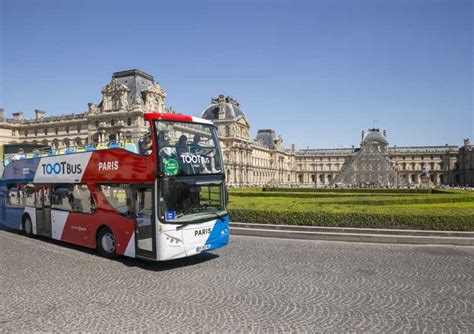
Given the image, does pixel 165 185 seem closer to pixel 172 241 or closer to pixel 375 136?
pixel 172 241

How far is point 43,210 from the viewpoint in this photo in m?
13.4

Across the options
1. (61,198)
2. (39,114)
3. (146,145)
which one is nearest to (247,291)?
(146,145)

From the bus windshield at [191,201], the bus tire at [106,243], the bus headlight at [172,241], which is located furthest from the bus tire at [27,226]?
the bus windshield at [191,201]

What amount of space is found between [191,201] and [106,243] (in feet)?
10.6

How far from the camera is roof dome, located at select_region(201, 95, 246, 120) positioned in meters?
88.2

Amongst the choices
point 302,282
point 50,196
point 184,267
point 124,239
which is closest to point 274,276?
point 302,282

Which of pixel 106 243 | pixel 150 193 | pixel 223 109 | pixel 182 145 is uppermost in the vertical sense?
pixel 223 109

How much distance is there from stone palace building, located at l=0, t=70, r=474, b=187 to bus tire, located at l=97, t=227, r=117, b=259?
872 centimetres

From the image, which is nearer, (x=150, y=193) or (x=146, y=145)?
(x=150, y=193)

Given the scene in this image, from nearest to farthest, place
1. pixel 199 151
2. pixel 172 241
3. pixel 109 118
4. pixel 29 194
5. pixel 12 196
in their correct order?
pixel 172 241 → pixel 199 151 → pixel 29 194 → pixel 12 196 → pixel 109 118

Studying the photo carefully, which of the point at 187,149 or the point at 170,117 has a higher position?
the point at 170,117

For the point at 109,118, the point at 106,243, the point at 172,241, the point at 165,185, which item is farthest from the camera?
the point at 109,118

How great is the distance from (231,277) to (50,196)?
816 centimetres

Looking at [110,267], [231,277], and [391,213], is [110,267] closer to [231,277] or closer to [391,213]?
[231,277]
